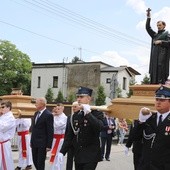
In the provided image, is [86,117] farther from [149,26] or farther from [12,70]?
[12,70]

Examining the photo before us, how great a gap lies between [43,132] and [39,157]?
20.1 inches

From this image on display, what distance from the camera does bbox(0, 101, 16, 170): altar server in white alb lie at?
8.65 m

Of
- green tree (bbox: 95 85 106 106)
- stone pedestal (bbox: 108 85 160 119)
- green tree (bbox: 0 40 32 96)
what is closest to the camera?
stone pedestal (bbox: 108 85 160 119)

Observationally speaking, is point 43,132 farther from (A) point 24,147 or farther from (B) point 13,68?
(B) point 13,68

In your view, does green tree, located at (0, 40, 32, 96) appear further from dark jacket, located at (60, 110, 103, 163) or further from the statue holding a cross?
dark jacket, located at (60, 110, 103, 163)

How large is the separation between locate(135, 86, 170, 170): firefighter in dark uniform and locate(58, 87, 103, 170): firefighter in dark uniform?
2.59 feet

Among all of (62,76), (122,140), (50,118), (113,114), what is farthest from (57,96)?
(113,114)

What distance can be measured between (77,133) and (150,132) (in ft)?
4.05

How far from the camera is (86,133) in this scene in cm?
594

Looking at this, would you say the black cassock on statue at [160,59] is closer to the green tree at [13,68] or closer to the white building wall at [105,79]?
the white building wall at [105,79]

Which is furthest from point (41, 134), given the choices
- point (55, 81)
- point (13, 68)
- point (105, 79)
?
point (13, 68)

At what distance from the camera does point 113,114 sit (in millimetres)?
6266

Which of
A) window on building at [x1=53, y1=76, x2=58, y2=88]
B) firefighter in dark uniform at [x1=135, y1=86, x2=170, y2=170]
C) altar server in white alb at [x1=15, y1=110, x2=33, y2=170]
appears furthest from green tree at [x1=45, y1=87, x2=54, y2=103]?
firefighter in dark uniform at [x1=135, y1=86, x2=170, y2=170]

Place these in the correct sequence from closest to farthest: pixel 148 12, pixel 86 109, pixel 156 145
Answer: pixel 156 145 → pixel 86 109 → pixel 148 12
